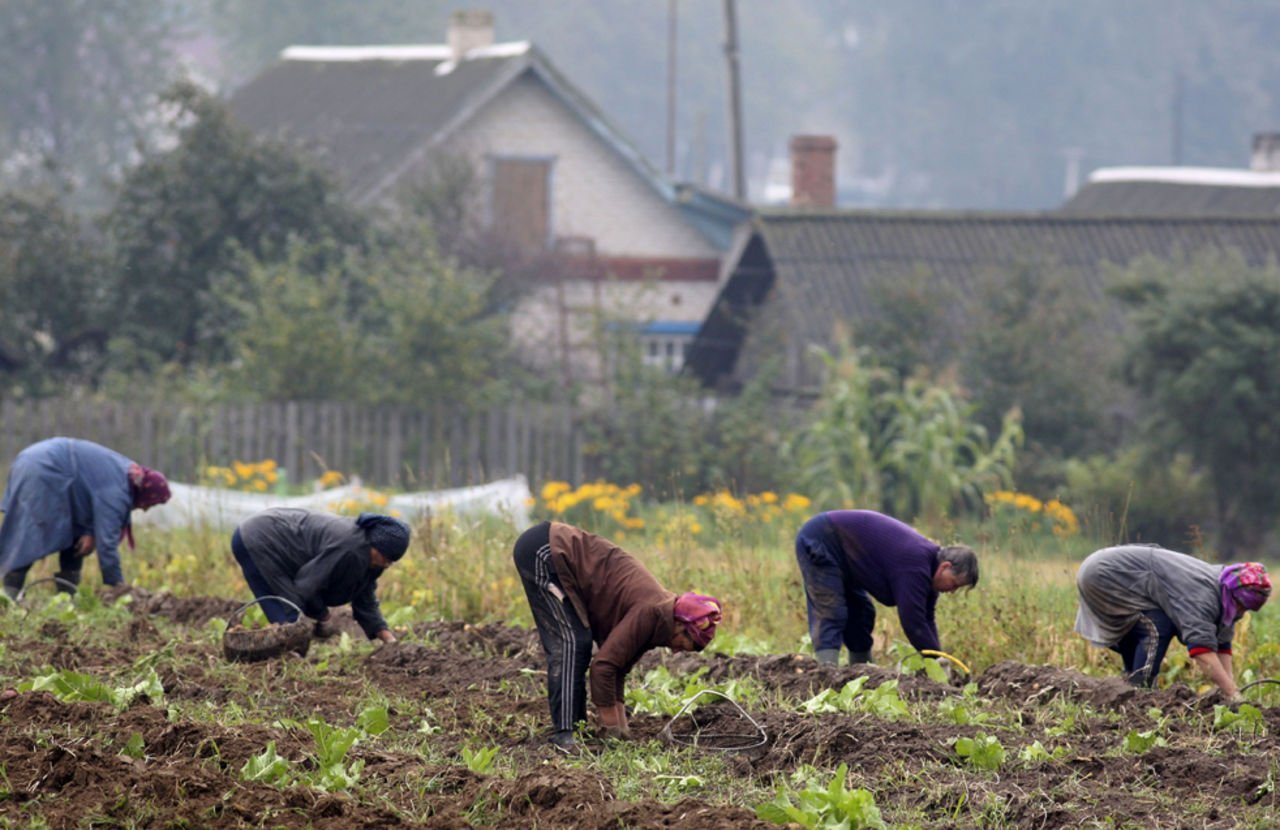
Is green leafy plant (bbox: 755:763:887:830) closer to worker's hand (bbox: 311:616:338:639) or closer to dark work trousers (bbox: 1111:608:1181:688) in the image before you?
dark work trousers (bbox: 1111:608:1181:688)

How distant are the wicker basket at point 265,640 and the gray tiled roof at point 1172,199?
2485 centimetres

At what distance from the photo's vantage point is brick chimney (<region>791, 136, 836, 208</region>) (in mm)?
29281

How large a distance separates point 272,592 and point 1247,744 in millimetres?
5168

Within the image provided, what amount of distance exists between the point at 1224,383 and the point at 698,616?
46.3ft

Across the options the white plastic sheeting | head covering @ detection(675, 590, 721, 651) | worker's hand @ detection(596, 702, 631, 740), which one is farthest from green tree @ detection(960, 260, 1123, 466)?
head covering @ detection(675, 590, 721, 651)

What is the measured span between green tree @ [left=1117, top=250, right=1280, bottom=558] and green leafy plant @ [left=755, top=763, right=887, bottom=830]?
48.2 ft

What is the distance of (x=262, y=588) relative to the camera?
32.7 ft

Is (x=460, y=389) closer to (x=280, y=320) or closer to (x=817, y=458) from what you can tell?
(x=280, y=320)

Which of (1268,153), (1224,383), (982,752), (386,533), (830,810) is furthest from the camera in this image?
(1268,153)

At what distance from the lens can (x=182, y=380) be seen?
2092 centimetres

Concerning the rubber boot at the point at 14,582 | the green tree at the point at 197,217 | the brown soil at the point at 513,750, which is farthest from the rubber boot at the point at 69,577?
the green tree at the point at 197,217

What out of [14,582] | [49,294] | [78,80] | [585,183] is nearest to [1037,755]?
[14,582]

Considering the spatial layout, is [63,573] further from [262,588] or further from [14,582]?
[262,588]

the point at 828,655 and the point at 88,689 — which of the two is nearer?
the point at 88,689
